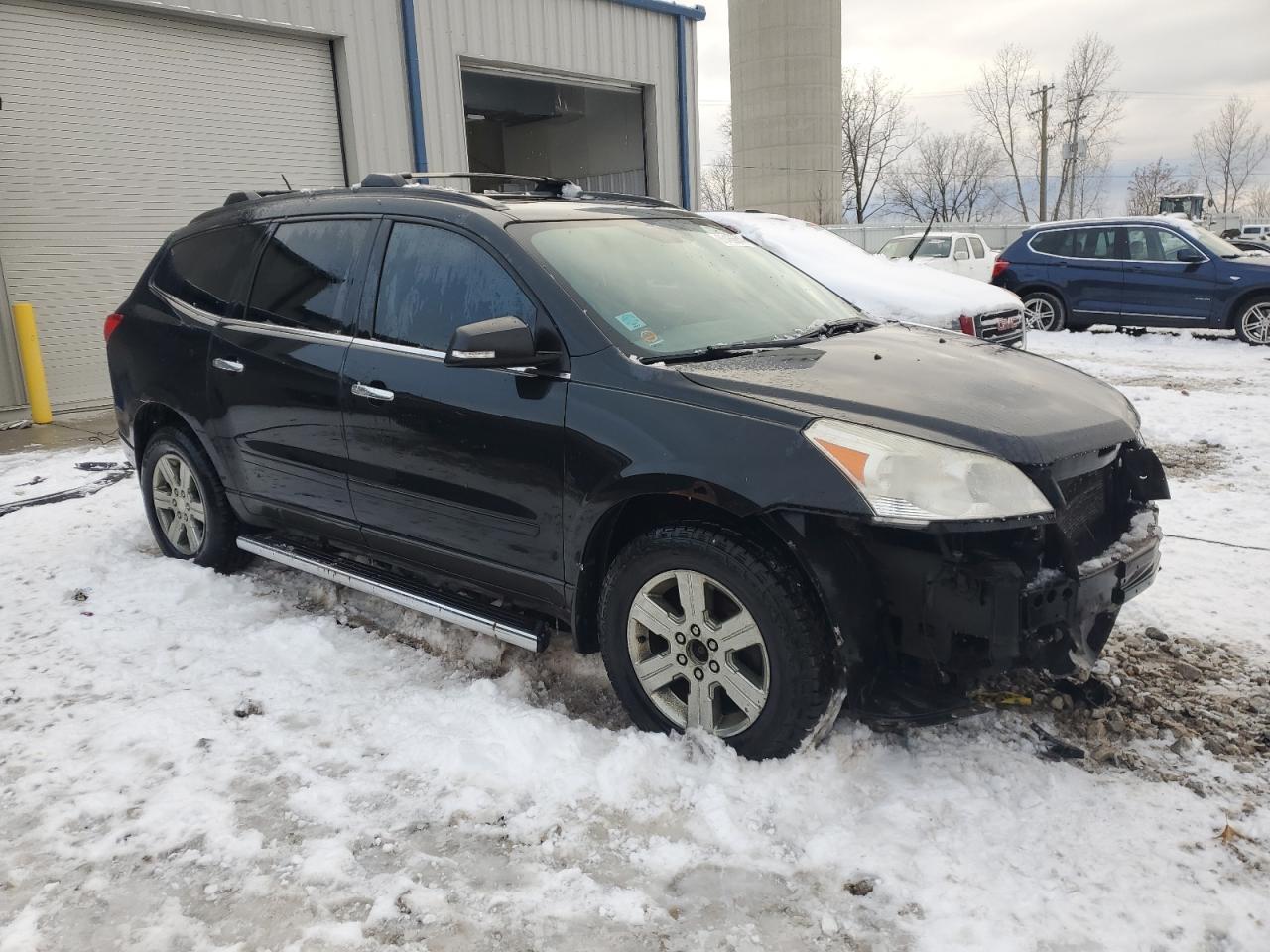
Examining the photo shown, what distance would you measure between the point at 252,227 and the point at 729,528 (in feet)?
9.96

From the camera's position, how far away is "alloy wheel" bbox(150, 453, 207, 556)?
15.7 ft

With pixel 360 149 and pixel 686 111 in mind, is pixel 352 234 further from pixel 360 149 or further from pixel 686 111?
pixel 686 111

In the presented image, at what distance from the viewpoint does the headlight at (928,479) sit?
2543 mm

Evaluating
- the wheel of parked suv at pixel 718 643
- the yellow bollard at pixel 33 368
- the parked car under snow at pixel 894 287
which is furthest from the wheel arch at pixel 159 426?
the yellow bollard at pixel 33 368

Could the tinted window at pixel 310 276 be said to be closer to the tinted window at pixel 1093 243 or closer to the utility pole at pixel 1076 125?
the tinted window at pixel 1093 243

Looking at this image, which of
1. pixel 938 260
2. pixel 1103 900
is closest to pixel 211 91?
pixel 1103 900

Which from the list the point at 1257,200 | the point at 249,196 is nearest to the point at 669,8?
the point at 249,196

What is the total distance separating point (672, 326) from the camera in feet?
11.0

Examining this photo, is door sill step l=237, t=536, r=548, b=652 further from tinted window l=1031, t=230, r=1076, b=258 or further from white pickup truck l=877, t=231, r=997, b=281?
white pickup truck l=877, t=231, r=997, b=281

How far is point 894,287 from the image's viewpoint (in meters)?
8.23

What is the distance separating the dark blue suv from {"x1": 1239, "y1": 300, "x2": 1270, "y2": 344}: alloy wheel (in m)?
0.01

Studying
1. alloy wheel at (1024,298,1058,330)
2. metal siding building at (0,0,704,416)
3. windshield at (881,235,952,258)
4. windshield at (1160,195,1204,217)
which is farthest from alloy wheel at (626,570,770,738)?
windshield at (1160,195,1204,217)

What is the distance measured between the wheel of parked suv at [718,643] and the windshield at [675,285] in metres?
0.76

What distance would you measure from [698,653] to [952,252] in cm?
1788
